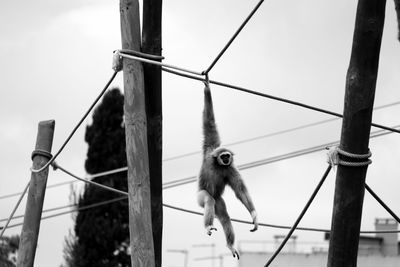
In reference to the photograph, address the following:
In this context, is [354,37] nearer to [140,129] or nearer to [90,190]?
[140,129]

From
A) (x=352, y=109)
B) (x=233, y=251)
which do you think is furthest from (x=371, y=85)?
(x=233, y=251)

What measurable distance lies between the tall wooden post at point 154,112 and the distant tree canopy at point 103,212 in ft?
76.5

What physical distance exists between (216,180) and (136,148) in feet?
4.90

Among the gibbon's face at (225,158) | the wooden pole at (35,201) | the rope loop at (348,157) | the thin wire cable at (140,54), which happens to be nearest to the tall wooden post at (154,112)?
the thin wire cable at (140,54)

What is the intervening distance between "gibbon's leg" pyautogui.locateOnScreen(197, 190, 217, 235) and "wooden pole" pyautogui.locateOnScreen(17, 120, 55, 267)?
1863mm

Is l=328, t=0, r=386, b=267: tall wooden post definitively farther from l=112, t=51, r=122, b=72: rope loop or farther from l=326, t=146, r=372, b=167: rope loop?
l=112, t=51, r=122, b=72: rope loop

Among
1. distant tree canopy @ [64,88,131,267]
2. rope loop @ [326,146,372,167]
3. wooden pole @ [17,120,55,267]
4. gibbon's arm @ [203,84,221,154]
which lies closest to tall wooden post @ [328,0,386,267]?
rope loop @ [326,146,372,167]

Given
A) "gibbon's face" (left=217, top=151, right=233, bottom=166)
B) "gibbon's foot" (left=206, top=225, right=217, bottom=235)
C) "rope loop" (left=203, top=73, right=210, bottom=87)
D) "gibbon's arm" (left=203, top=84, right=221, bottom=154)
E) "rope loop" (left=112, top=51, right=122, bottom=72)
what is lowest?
"gibbon's foot" (left=206, top=225, right=217, bottom=235)

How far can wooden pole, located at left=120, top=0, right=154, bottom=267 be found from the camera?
7.12 metres

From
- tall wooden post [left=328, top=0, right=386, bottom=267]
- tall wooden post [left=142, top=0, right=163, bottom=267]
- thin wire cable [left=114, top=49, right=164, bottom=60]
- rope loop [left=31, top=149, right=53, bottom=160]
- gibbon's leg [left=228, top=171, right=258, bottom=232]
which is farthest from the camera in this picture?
rope loop [left=31, top=149, right=53, bottom=160]

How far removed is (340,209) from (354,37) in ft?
3.98

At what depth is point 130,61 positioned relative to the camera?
7.51 meters

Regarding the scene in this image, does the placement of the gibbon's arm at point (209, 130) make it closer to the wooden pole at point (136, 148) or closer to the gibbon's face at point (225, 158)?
the gibbon's face at point (225, 158)

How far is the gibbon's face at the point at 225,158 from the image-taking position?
27.6 feet
